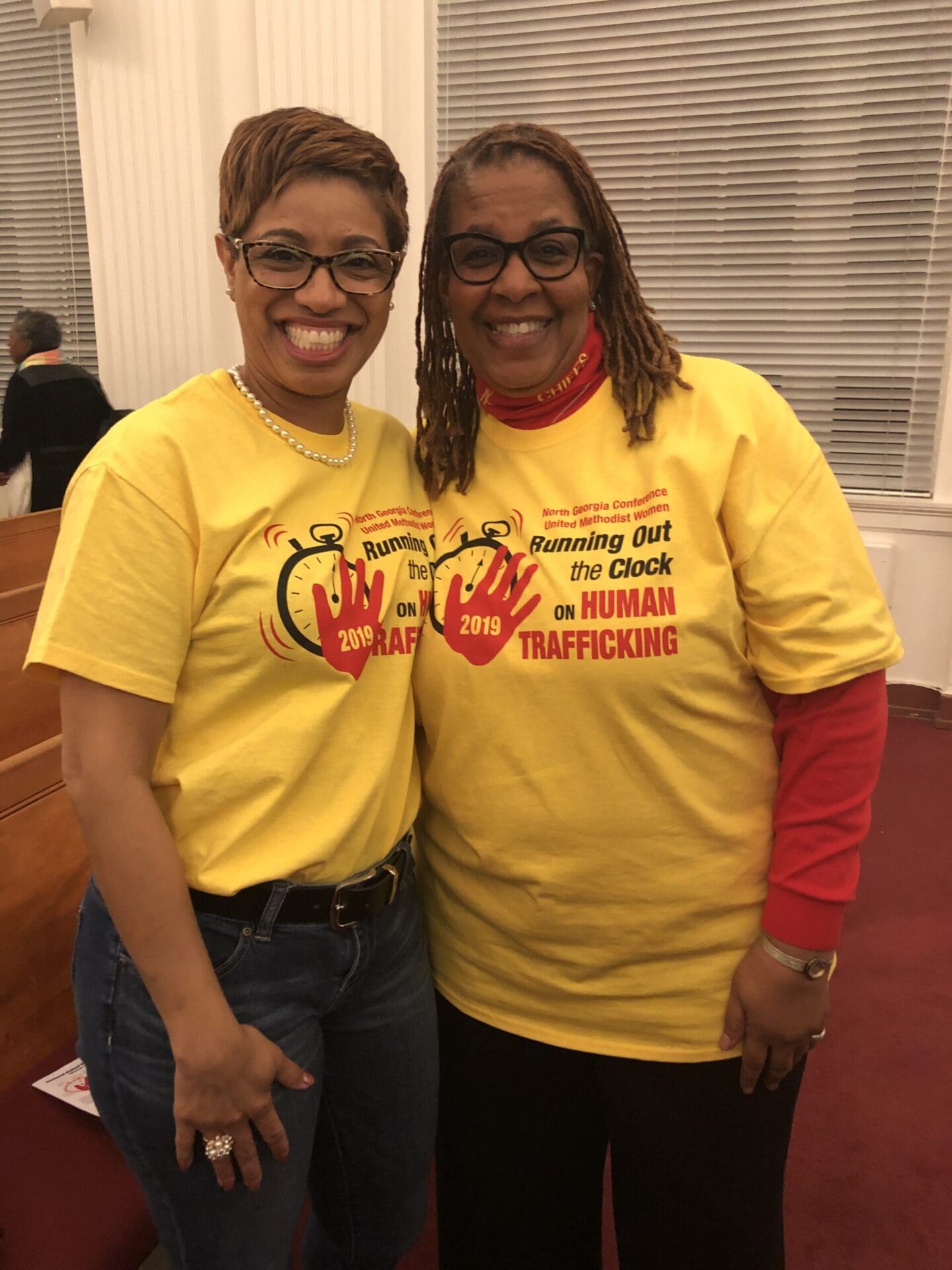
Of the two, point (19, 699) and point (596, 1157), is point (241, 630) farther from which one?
point (19, 699)

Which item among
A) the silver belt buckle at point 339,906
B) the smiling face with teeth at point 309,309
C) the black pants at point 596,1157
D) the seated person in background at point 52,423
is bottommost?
the black pants at point 596,1157

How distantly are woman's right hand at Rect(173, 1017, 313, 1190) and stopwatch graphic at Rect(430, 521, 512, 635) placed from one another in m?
0.46

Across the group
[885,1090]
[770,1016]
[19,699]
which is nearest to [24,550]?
[19,699]

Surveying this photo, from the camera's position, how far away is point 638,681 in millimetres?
993

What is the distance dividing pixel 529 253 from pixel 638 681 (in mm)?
495

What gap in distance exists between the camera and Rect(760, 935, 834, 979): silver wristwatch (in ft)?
3.34

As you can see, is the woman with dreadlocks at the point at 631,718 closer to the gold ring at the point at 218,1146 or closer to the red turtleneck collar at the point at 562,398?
the red turtleneck collar at the point at 562,398

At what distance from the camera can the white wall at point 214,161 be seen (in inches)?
141

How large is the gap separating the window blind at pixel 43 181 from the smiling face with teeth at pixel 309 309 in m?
4.32

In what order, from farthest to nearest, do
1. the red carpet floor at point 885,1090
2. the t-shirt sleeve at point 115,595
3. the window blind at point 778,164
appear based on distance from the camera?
the window blind at point 778,164, the red carpet floor at point 885,1090, the t-shirt sleeve at point 115,595

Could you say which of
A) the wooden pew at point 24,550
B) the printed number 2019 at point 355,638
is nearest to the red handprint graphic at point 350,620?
the printed number 2019 at point 355,638

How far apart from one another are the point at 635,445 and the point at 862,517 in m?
2.92

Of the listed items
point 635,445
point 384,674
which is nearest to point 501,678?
point 384,674

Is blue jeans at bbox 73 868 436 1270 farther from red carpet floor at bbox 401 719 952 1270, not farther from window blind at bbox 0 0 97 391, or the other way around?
window blind at bbox 0 0 97 391
